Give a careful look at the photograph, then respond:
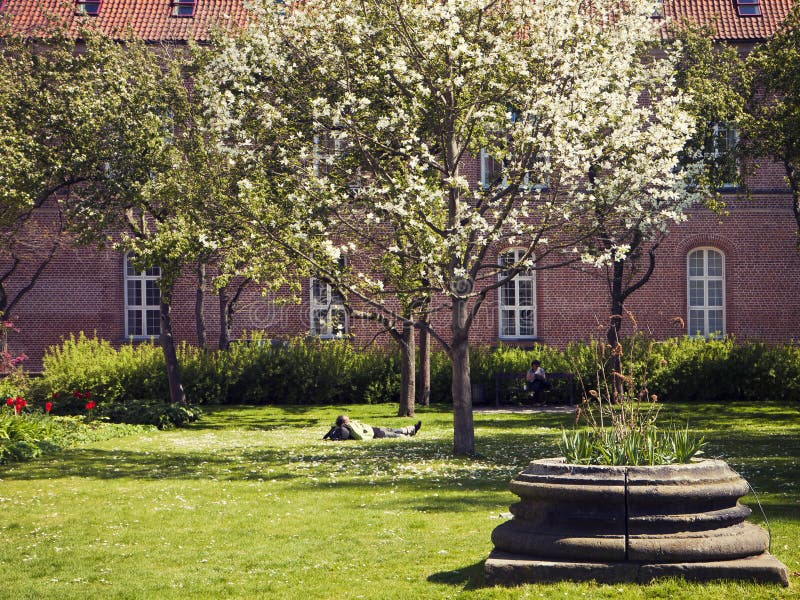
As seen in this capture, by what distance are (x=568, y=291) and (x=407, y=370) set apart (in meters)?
12.6

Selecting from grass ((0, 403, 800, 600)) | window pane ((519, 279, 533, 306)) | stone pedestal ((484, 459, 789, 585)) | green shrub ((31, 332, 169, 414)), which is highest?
window pane ((519, 279, 533, 306))

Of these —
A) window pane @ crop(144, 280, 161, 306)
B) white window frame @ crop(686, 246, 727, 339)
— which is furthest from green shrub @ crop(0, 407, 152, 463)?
white window frame @ crop(686, 246, 727, 339)

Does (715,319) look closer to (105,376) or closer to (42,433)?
(105,376)

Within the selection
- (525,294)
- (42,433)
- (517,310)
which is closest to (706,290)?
(525,294)

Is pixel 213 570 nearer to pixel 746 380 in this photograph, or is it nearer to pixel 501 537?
pixel 501 537

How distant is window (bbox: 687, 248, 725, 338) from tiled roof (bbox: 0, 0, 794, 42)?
717cm

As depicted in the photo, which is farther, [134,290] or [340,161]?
[134,290]

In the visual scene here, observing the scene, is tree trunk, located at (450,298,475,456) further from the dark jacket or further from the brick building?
the brick building

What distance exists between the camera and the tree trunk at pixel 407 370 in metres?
22.9

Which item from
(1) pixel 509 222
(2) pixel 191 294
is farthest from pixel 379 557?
(2) pixel 191 294

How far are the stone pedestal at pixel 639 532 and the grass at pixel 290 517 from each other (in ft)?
0.44

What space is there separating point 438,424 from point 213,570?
14.3 m

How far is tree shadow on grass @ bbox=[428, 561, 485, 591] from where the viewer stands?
7.05 m

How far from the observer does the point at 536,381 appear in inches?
1069
